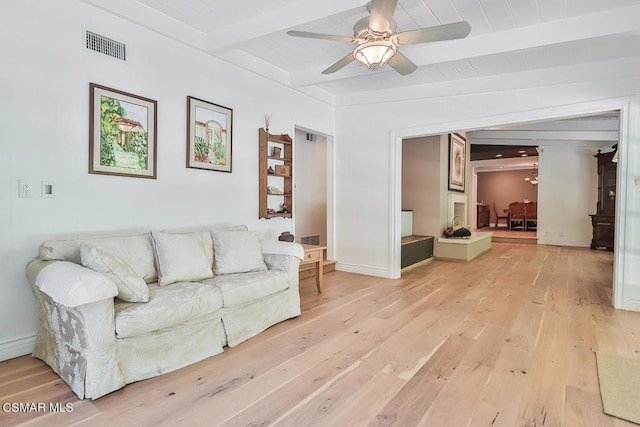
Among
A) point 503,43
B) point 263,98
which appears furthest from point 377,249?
point 503,43

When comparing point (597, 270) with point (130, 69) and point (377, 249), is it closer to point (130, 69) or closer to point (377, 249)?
point (377, 249)

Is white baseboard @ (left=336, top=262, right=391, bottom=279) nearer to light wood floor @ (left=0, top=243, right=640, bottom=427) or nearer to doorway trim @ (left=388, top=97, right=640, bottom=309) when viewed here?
doorway trim @ (left=388, top=97, right=640, bottom=309)

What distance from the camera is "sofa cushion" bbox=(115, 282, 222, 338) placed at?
1987mm

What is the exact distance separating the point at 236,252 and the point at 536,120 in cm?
369

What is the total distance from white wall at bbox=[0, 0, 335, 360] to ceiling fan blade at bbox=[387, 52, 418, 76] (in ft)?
6.00

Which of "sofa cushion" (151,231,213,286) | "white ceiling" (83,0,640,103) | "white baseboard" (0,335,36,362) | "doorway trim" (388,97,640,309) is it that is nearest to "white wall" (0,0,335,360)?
"white baseboard" (0,335,36,362)

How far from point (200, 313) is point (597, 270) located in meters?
6.17

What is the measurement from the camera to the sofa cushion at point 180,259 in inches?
101

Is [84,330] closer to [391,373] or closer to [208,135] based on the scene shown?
[391,373]

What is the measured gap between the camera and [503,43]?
10.5ft

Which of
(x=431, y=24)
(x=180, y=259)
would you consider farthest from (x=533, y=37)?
(x=180, y=259)

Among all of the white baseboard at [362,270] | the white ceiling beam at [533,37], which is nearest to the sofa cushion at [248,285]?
the white baseboard at [362,270]

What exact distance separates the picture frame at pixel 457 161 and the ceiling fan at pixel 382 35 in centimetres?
462

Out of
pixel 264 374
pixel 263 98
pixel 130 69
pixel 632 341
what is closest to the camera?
pixel 264 374
